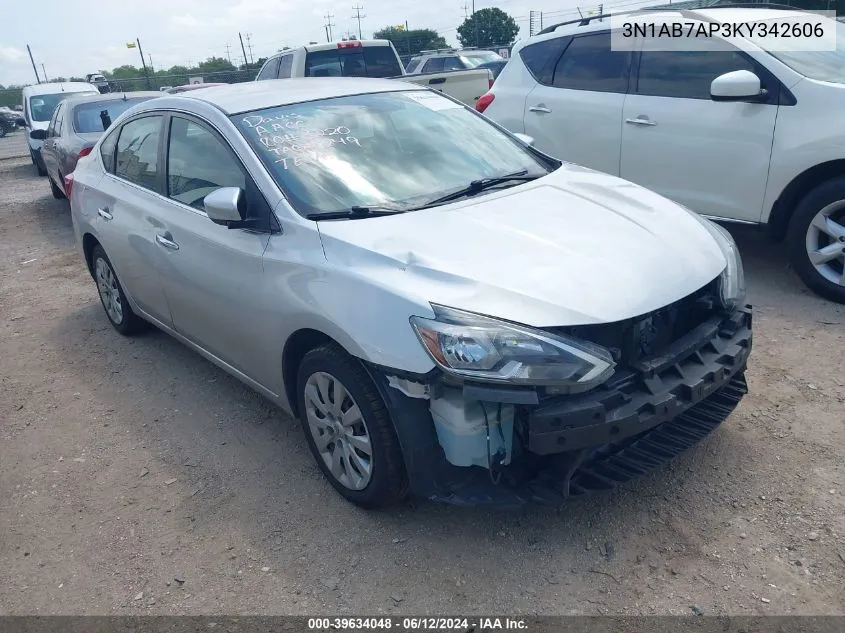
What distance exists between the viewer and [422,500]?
124 inches

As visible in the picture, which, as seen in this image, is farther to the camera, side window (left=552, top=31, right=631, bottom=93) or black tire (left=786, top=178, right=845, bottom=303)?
side window (left=552, top=31, right=631, bottom=93)

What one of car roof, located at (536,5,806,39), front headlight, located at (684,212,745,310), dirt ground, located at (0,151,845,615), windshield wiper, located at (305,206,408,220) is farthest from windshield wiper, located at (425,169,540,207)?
car roof, located at (536,5,806,39)

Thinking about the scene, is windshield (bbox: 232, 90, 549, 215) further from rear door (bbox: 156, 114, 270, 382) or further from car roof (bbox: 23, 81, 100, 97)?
car roof (bbox: 23, 81, 100, 97)

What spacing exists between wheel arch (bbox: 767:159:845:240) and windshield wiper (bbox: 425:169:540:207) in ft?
7.18

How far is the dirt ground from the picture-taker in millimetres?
2604

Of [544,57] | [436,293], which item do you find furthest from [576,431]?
[544,57]

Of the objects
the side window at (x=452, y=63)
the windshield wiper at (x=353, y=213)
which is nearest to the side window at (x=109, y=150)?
the windshield wiper at (x=353, y=213)

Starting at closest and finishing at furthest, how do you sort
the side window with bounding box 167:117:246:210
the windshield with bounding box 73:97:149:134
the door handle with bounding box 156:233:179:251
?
1. the side window with bounding box 167:117:246:210
2. the door handle with bounding box 156:233:179:251
3. the windshield with bounding box 73:97:149:134

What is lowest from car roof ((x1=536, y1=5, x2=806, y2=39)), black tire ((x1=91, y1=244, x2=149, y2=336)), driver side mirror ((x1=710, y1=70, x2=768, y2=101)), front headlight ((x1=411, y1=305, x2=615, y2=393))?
black tire ((x1=91, y1=244, x2=149, y2=336))

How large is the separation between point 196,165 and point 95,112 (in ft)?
22.3

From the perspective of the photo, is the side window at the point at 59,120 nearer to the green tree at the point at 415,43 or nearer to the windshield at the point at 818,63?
the windshield at the point at 818,63

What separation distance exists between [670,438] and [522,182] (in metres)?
1.50

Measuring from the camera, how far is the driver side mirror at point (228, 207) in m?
3.18

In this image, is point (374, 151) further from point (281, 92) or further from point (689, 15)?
point (689, 15)
